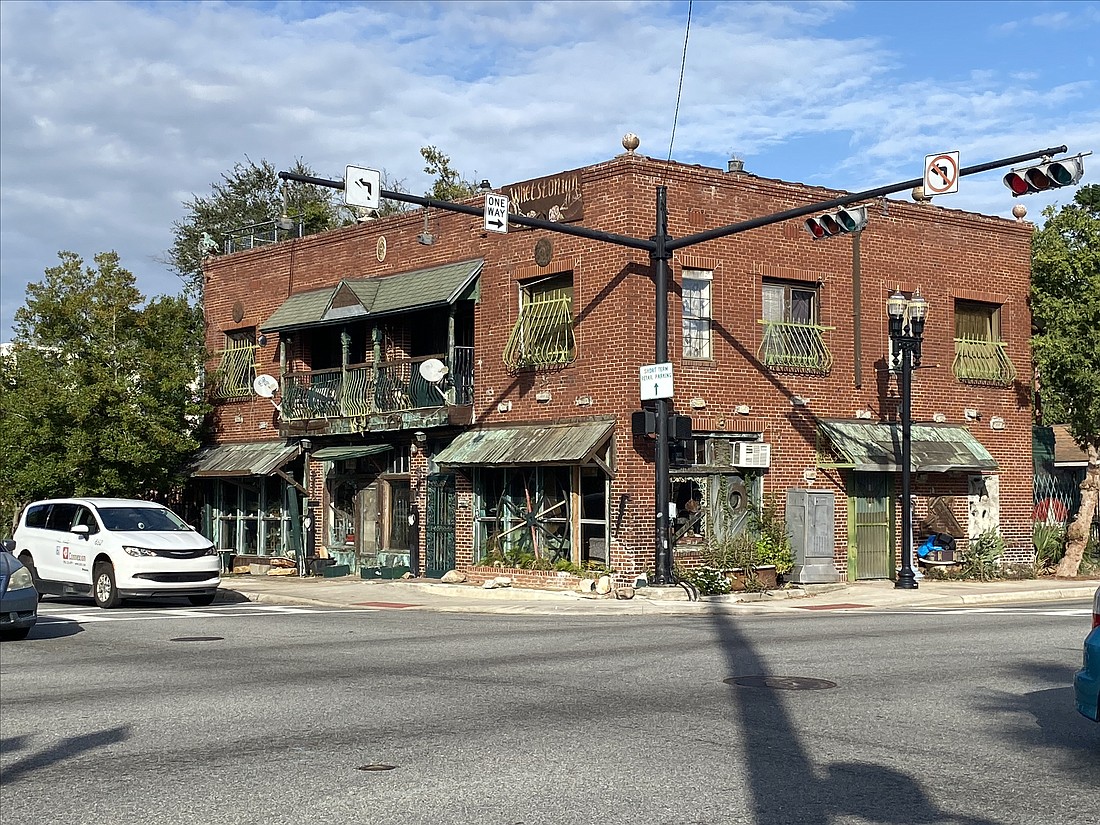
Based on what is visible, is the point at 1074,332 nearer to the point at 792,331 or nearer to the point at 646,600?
the point at 792,331

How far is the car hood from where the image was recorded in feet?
71.9

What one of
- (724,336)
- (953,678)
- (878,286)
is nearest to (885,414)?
(878,286)

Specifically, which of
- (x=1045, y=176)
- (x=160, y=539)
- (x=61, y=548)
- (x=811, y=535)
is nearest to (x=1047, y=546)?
(x=811, y=535)

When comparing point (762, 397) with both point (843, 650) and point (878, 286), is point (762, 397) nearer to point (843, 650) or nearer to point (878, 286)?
point (878, 286)

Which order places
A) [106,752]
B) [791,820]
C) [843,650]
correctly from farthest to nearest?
[843,650] → [106,752] → [791,820]

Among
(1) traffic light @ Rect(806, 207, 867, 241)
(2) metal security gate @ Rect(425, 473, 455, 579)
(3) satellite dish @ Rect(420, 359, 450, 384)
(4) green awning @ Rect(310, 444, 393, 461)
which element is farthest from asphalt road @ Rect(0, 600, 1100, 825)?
(4) green awning @ Rect(310, 444, 393, 461)

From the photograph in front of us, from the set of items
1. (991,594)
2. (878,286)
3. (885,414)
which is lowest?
(991,594)

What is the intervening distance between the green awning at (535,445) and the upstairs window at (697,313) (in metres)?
2.29

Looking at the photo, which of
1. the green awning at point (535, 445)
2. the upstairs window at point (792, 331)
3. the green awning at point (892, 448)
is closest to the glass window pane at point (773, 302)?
the upstairs window at point (792, 331)

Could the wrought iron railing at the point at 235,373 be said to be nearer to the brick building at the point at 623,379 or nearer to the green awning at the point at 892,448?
the brick building at the point at 623,379

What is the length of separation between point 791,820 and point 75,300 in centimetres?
2822

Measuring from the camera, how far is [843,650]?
14.3m

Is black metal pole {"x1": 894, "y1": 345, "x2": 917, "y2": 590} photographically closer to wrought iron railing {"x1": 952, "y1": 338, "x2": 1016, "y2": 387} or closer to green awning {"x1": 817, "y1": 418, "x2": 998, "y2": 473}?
green awning {"x1": 817, "y1": 418, "x2": 998, "y2": 473}

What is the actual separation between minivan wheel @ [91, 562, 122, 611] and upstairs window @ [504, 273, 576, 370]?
27.8ft
